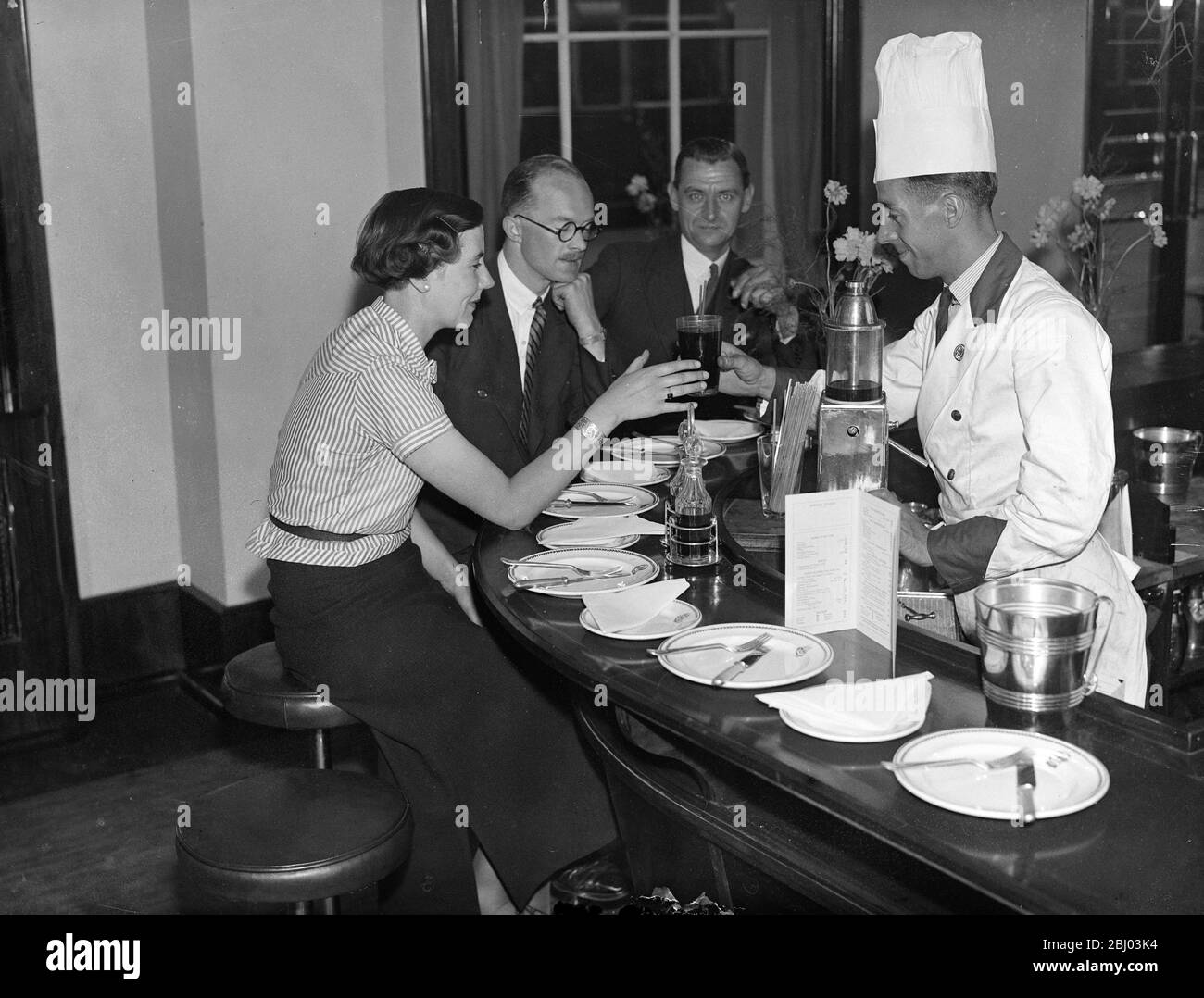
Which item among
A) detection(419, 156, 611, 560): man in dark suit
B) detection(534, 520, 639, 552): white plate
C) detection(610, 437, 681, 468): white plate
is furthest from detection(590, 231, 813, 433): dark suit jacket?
detection(534, 520, 639, 552): white plate

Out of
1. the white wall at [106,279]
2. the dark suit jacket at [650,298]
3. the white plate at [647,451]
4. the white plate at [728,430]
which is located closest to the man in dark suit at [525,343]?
the white plate at [647,451]

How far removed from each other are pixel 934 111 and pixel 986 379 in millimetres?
473

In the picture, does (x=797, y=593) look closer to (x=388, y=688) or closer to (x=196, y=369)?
(x=388, y=688)

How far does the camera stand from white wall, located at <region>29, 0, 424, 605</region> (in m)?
3.79

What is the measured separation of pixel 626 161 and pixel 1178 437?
2184 millimetres

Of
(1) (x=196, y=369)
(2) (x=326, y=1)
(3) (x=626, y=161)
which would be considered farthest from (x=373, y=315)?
(3) (x=626, y=161)

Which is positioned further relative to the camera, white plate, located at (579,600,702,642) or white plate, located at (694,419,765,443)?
white plate, located at (694,419,765,443)

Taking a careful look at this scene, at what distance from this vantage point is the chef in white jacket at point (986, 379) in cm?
209

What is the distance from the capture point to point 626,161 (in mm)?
4832

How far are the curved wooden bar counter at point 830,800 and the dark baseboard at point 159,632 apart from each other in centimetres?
177

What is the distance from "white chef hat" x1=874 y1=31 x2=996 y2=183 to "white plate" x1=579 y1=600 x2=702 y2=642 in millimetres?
852

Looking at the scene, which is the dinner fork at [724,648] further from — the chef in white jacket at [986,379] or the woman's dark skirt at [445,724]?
the woman's dark skirt at [445,724]

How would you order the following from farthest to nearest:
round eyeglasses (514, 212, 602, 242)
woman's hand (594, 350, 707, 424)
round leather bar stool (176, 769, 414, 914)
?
1. round eyeglasses (514, 212, 602, 242)
2. woman's hand (594, 350, 707, 424)
3. round leather bar stool (176, 769, 414, 914)

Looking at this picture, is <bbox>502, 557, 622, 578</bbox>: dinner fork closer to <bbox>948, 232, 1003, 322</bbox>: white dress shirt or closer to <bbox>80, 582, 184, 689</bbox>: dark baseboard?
<bbox>948, 232, 1003, 322</bbox>: white dress shirt
